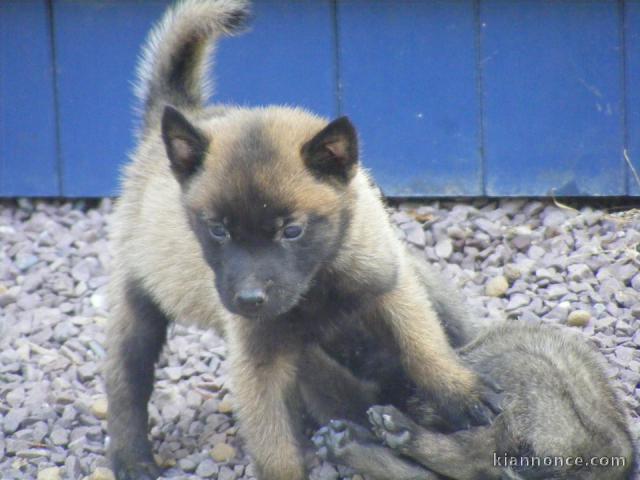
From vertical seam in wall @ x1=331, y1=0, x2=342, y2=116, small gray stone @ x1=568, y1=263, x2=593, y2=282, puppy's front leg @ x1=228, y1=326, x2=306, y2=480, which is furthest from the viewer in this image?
vertical seam in wall @ x1=331, y1=0, x2=342, y2=116

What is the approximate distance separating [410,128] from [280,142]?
2.69m

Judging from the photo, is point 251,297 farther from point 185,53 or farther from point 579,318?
point 579,318

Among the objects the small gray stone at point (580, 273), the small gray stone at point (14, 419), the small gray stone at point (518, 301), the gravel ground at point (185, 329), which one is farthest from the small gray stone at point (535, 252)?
the small gray stone at point (14, 419)

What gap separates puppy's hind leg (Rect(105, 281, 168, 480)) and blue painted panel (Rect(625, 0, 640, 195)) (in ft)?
9.52

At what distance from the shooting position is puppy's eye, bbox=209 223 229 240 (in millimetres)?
3803

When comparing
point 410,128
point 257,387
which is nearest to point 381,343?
point 257,387

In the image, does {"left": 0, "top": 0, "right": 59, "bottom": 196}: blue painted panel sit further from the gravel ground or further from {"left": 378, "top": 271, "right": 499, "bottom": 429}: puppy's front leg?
{"left": 378, "top": 271, "right": 499, "bottom": 429}: puppy's front leg

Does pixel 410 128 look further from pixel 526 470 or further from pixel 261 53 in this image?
pixel 526 470

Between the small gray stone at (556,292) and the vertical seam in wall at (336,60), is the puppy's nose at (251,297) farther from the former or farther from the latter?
the vertical seam in wall at (336,60)

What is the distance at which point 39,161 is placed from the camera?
6879 millimetres

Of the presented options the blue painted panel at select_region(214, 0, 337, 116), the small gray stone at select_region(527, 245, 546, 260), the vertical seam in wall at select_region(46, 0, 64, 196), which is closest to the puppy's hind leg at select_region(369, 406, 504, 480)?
the small gray stone at select_region(527, 245, 546, 260)

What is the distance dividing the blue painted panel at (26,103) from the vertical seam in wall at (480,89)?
2.43 metres

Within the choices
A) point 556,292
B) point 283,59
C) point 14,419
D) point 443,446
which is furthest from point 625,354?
point 283,59

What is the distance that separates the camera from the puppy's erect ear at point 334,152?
12.6ft
